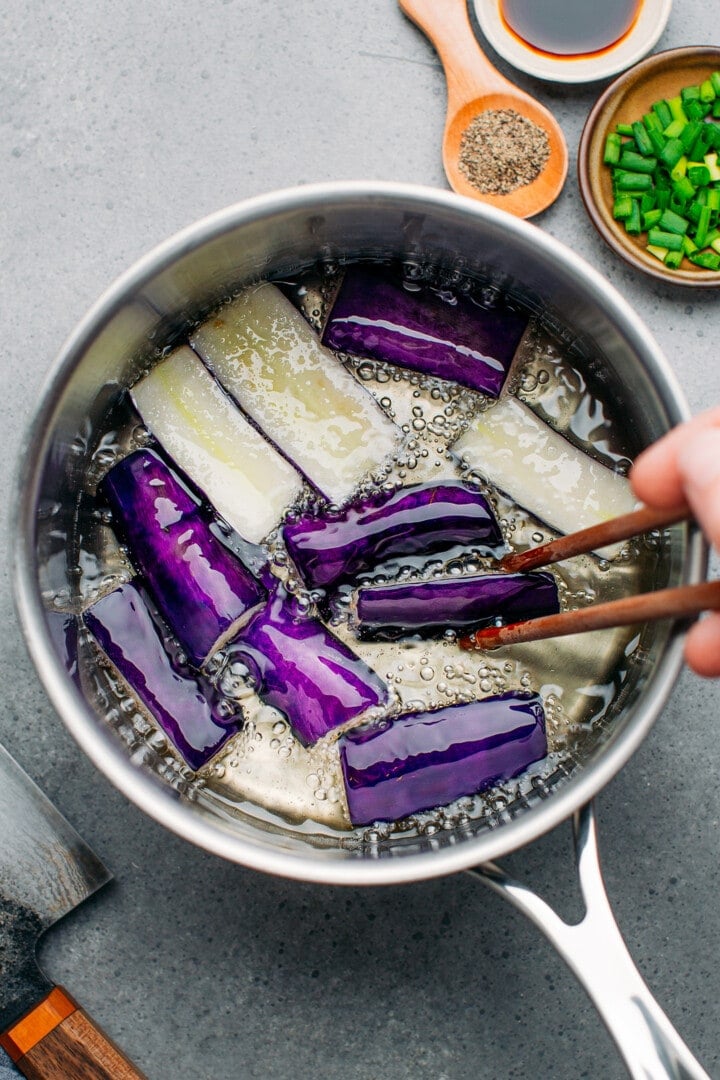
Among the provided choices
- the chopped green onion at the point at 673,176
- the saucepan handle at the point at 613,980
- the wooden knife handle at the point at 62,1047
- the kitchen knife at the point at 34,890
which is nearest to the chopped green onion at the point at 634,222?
the chopped green onion at the point at 673,176

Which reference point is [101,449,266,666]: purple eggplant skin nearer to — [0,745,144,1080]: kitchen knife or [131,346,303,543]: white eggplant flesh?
[131,346,303,543]: white eggplant flesh

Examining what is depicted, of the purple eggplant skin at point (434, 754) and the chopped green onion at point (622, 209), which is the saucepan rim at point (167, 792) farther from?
the chopped green onion at point (622, 209)

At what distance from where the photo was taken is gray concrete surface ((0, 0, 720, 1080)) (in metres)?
0.77

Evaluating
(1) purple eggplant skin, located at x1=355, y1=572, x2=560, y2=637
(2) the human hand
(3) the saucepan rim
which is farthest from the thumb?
(1) purple eggplant skin, located at x1=355, y1=572, x2=560, y2=637

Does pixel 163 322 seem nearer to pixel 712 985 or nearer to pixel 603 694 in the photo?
pixel 603 694

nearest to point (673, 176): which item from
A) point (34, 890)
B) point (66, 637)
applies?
point (66, 637)

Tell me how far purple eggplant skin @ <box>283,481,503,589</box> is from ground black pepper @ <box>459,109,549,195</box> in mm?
303

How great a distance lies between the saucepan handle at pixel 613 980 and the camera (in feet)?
1.69

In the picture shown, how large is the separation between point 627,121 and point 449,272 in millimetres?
261

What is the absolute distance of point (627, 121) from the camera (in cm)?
79

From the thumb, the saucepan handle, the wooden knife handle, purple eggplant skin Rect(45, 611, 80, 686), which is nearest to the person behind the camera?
the thumb

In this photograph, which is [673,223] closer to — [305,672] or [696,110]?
[696,110]

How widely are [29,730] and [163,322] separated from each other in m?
0.38

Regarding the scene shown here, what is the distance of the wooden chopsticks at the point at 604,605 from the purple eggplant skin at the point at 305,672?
0.09m
